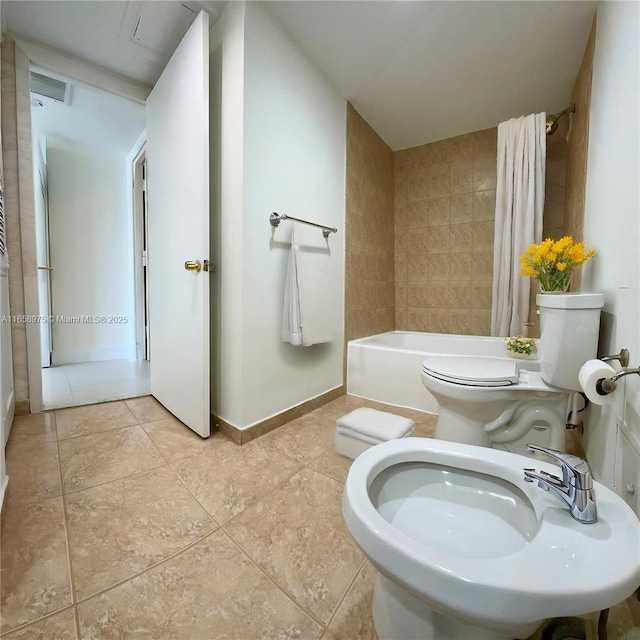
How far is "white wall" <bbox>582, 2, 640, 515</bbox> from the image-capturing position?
81cm

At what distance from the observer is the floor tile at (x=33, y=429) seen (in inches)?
54.9

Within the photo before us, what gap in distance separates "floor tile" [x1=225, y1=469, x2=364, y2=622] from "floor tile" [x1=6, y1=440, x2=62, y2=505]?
2.33 ft

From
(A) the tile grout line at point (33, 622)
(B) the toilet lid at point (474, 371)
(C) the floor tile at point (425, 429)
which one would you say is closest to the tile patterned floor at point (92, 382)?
(A) the tile grout line at point (33, 622)

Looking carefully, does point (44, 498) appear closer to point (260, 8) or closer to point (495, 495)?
point (495, 495)

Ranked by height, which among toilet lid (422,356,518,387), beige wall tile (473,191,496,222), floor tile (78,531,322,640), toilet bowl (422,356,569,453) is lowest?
floor tile (78,531,322,640)

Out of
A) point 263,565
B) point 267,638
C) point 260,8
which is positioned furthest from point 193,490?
point 260,8

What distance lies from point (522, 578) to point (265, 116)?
5.90ft

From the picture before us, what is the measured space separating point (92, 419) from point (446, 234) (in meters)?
2.92

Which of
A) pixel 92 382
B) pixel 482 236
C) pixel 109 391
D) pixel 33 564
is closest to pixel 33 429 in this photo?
pixel 109 391

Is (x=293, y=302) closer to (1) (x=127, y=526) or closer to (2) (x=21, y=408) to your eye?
(1) (x=127, y=526)

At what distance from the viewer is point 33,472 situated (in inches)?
45.6

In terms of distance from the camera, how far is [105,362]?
9.73ft

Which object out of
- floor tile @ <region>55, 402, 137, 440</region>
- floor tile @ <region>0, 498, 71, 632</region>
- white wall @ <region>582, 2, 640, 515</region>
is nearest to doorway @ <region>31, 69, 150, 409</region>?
floor tile @ <region>55, 402, 137, 440</region>

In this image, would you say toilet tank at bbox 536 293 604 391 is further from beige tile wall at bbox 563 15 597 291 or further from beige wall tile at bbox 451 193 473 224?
beige wall tile at bbox 451 193 473 224
